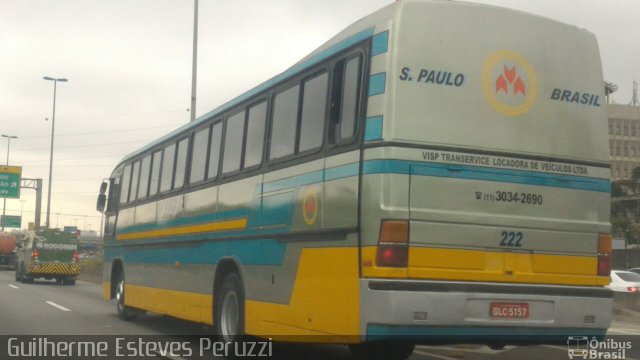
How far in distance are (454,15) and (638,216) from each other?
Result: 6576 centimetres

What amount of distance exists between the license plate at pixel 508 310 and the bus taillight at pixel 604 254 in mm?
1061

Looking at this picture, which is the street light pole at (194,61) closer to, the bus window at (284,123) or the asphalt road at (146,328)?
the asphalt road at (146,328)

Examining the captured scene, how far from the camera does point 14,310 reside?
59.2ft

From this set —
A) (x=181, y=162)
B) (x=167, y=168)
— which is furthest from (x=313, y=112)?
(x=167, y=168)

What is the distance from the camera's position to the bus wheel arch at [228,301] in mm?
10148

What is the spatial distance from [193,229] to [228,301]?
6.49ft

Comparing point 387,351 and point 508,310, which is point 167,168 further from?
point 508,310

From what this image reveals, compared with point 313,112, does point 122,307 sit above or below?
below

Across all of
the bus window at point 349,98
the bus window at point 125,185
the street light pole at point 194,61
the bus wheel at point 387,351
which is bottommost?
the bus wheel at point 387,351

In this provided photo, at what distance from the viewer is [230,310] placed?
10.6 m

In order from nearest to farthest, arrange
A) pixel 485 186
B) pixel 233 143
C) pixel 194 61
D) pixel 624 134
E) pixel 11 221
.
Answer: pixel 485 186 → pixel 233 143 → pixel 194 61 → pixel 11 221 → pixel 624 134

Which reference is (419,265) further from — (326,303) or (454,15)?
(454,15)

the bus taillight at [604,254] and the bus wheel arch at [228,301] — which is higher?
the bus taillight at [604,254]

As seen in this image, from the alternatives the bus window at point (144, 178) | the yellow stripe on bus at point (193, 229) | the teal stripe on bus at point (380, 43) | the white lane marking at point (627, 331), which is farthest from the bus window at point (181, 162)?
the white lane marking at point (627, 331)
